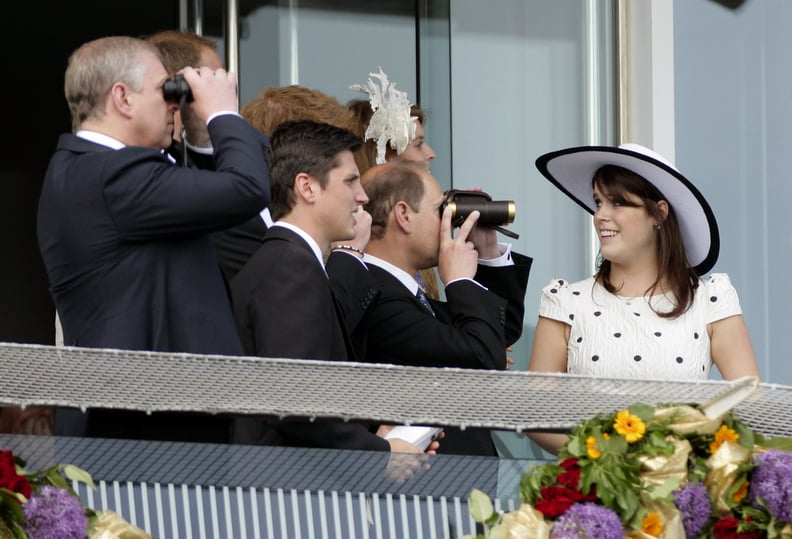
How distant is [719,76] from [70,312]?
3.75 m

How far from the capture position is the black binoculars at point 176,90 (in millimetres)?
2822

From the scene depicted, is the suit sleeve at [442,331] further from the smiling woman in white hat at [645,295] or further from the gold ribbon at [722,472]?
the gold ribbon at [722,472]

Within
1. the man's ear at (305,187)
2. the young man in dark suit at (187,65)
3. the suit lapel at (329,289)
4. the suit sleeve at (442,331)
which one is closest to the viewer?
the suit lapel at (329,289)

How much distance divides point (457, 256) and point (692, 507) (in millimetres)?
1591

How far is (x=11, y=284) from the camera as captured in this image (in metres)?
8.65

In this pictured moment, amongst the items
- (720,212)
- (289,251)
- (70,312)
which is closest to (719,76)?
(720,212)

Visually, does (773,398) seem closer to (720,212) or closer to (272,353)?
(272,353)

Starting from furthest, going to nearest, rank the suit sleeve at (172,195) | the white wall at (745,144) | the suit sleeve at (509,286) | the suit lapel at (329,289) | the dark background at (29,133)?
the dark background at (29,133), the white wall at (745,144), the suit sleeve at (509,286), the suit lapel at (329,289), the suit sleeve at (172,195)

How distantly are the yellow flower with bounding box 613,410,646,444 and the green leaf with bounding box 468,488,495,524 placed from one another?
20cm

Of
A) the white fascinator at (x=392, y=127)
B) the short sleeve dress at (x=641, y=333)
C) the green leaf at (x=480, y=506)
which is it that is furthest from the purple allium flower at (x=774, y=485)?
the white fascinator at (x=392, y=127)

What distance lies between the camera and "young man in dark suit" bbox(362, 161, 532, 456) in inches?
133

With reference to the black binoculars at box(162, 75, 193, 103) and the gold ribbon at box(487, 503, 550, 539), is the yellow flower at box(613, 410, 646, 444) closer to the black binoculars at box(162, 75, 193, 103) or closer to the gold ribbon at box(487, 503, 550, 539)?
the gold ribbon at box(487, 503, 550, 539)

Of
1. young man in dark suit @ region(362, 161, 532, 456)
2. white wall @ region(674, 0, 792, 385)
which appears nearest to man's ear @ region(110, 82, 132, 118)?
young man in dark suit @ region(362, 161, 532, 456)

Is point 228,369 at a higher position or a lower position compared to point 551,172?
lower
